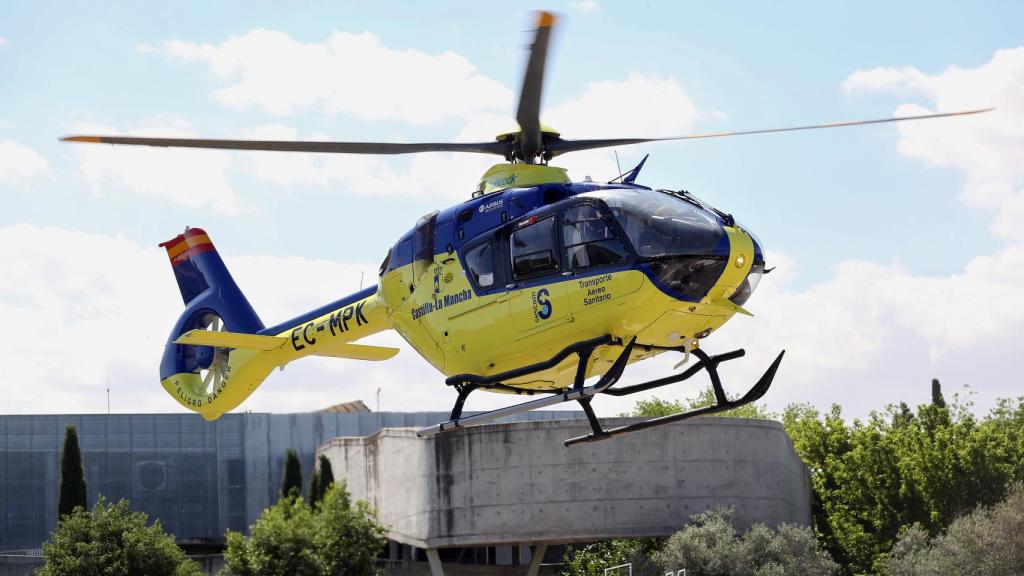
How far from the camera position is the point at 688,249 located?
16.1 metres

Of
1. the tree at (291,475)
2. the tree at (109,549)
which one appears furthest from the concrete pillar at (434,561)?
the tree at (291,475)

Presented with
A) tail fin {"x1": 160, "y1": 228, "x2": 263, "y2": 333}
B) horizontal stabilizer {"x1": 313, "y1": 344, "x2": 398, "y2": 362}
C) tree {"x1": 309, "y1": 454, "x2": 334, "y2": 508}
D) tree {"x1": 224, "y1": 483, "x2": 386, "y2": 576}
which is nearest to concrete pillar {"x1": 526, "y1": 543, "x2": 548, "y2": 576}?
tree {"x1": 224, "y1": 483, "x2": 386, "y2": 576}

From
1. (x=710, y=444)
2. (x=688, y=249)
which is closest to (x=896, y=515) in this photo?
(x=710, y=444)

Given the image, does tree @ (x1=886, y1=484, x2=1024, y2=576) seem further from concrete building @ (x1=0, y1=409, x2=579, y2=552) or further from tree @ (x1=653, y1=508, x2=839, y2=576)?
concrete building @ (x1=0, y1=409, x2=579, y2=552)

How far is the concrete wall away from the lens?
48.5 m

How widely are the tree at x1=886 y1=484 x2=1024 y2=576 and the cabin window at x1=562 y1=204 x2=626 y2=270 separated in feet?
108

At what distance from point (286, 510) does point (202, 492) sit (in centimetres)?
2123

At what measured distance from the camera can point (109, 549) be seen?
42781 millimetres

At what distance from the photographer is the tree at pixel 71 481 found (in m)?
52.8

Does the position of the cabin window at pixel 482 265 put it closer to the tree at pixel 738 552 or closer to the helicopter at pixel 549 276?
the helicopter at pixel 549 276

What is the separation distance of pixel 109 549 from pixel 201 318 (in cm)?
2066

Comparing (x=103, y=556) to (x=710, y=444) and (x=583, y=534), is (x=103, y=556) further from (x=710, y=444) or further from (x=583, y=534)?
(x=710, y=444)

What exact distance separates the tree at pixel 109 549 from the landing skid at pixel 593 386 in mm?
26972

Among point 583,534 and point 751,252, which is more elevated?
point 751,252
